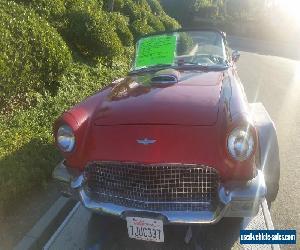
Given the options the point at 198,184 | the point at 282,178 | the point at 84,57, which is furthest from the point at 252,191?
the point at 84,57

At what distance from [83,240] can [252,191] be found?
1.58 metres

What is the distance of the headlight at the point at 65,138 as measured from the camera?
3.48 m

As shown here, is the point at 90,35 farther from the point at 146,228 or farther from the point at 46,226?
the point at 146,228

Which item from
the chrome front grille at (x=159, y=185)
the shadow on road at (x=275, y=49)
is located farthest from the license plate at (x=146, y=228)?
the shadow on road at (x=275, y=49)

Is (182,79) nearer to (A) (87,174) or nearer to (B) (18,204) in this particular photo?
(A) (87,174)

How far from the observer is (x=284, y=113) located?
25.4 feet

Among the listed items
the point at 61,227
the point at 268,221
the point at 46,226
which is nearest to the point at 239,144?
the point at 268,221

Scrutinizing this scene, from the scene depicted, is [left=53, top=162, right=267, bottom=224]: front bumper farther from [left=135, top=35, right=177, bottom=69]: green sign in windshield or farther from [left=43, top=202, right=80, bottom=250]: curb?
A: [left=135, top=35, right=177, bottom=69]: green sign in windshield

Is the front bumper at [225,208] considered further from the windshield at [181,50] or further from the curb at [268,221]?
the windshield at [181,50]

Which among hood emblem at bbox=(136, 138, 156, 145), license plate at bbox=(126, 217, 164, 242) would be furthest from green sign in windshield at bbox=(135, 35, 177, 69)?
license plate at bbox=(126, 217, 164, 242)

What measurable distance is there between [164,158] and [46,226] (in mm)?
1461

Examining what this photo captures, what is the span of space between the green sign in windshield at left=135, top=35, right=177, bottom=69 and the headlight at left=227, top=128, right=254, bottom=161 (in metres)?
1.81

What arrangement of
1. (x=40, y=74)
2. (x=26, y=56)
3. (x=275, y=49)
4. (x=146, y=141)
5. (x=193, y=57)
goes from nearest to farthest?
(x=146, y=141) → (x=193, y=57) → (x=26, y=56) → (x=40, y=74) → (x=275, y=49)

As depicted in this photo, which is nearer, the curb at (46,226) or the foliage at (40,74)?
the curb at (46,226)
